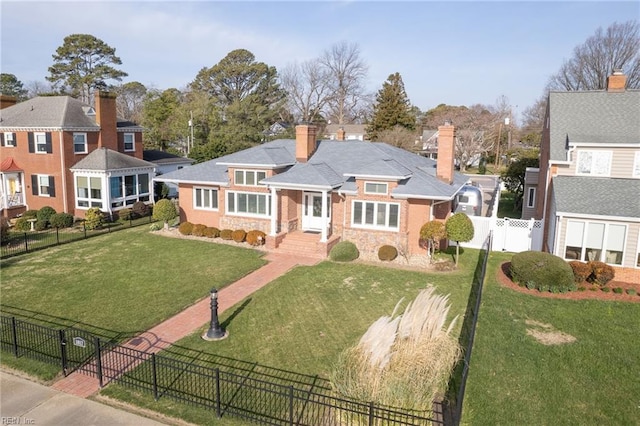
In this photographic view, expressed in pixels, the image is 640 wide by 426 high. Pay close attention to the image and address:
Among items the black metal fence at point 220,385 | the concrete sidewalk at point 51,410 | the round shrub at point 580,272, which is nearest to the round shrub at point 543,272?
the round shrub at point 580,272

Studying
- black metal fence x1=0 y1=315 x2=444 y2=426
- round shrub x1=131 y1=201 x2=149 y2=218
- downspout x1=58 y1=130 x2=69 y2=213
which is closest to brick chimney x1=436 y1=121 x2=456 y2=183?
black metal fence x1=0 y1=315 x2=444 y2=426

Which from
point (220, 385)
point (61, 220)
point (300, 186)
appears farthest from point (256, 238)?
point (61, 220)

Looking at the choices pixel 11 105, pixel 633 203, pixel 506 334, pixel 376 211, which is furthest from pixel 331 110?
pixel 506 334

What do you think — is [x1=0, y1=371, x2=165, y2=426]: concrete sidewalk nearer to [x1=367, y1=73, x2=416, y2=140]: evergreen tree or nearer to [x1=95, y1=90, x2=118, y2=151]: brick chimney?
[x1=95, y1=90, x2=118, y2=151]: brick chimney

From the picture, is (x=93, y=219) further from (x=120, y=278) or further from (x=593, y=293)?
(x=593, y=293)

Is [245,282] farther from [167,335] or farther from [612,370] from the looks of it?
[612,370]
